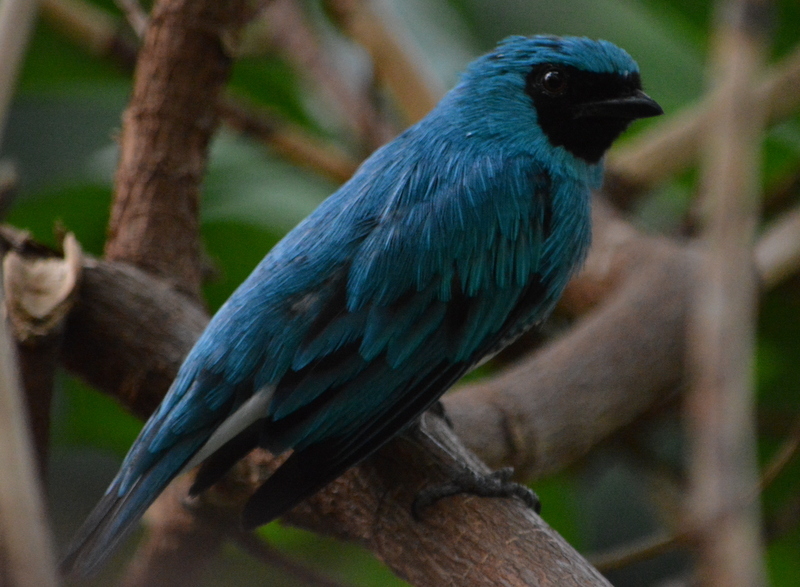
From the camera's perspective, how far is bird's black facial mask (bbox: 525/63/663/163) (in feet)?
9.34

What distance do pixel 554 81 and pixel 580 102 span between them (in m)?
0.11

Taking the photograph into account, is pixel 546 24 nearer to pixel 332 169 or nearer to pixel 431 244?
pixel 332 169

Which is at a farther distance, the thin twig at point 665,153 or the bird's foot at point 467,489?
the thin twig at point 665,153

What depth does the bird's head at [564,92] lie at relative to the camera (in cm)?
283

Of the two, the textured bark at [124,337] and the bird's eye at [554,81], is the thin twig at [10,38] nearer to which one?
the textured bark at [124,337]

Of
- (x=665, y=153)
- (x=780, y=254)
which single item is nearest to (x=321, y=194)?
(x=665, y=153)

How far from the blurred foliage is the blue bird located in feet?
5.68

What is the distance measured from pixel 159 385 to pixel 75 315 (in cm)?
31

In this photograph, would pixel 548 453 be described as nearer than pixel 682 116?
Yes

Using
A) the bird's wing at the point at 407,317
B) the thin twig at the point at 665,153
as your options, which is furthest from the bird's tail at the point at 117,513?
the thin twig at the point at 665,153

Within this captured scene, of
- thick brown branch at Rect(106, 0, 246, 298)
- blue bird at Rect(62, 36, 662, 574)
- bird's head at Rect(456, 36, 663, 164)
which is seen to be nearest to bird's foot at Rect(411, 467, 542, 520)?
blue bird at Rect(62, 36, 662, 574)

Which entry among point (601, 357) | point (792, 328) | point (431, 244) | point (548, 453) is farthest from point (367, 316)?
point (792, 328)

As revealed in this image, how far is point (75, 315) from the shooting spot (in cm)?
261

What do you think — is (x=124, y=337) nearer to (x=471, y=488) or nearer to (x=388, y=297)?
(x=388, y=297)
